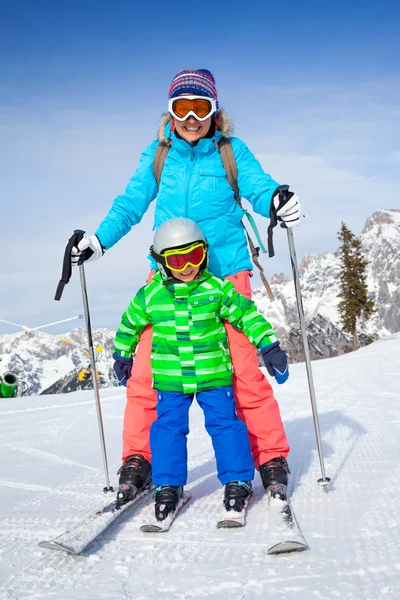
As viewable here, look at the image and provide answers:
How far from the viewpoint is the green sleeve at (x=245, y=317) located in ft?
9.46

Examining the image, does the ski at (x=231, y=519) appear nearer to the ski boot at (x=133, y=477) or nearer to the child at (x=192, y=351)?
the child at (x=192, y=351)

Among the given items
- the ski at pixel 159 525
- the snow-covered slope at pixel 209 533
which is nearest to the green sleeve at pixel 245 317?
the snow-covered slope at pixel 209 533

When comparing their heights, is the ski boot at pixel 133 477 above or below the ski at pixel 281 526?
above

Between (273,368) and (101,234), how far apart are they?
1.32 metres

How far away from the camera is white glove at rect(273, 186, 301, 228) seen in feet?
9.97

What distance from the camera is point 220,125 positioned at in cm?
346

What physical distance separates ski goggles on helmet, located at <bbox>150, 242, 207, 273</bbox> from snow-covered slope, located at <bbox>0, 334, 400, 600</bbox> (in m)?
1.26

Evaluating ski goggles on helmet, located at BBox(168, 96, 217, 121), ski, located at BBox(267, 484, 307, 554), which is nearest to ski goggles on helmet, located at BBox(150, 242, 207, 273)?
ski goggles on helmet, located at BBox(168, 96, 217, 121)

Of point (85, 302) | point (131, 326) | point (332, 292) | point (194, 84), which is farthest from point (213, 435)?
point (332, 292)

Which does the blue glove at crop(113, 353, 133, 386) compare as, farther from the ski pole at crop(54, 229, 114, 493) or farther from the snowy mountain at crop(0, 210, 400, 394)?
the snowy mountain at crop(0, 210, 400, 394)

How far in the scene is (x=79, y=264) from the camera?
326cm

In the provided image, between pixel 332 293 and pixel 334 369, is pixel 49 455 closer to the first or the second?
pixel 334 369

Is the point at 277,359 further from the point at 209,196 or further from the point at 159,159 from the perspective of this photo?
the point at 159,159

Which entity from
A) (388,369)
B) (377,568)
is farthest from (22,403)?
(377,568)
